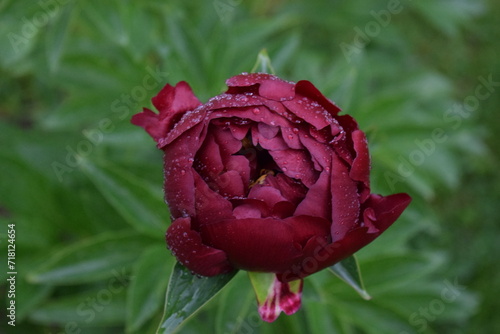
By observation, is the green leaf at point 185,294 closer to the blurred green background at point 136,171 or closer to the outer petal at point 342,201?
the outer petal at point 342,201

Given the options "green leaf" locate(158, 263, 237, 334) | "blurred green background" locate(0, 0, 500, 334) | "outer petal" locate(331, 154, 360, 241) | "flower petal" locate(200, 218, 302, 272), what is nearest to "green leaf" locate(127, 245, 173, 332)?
"blurred green background" locate(0, 0, 500, 334)

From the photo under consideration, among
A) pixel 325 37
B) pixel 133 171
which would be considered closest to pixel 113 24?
pixel 133 171

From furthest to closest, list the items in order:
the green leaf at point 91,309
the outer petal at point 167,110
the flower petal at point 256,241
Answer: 1. the green leaf at point 91,309
2. the outer petal at point 167,110
3. the flower petal at point 256,241

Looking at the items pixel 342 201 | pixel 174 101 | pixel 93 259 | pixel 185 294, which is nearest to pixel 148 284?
pixel 93 259

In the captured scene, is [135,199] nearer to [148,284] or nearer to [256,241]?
[148,284]

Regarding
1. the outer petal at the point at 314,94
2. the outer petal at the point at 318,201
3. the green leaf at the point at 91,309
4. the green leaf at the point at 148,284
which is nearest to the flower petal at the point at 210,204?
the outer petal at the point at 318,201
